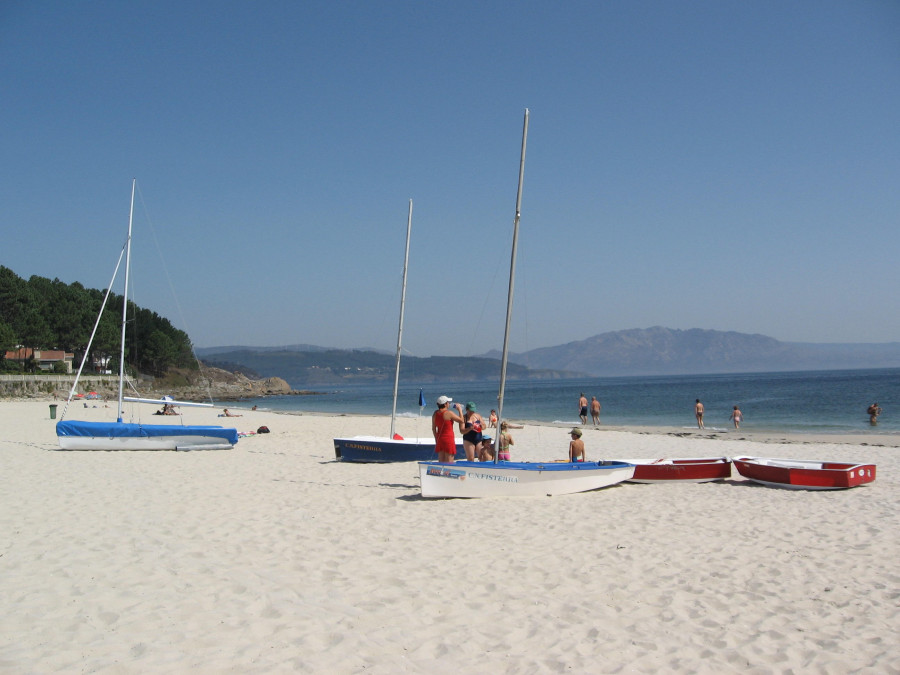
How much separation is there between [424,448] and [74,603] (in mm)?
10820

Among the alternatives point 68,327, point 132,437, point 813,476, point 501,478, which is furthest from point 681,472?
point 68,327

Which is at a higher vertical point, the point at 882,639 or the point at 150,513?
the point at 882,639

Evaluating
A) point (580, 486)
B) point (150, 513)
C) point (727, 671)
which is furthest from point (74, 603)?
point (580, 486)

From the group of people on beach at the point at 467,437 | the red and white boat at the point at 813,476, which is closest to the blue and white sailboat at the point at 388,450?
the group of people on beach at the point at 467,437

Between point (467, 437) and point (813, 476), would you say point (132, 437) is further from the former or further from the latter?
point (813, 476)

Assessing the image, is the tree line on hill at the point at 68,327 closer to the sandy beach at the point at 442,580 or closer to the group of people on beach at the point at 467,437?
the group of people on beach at the point at 467,437

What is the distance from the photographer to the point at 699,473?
41.7ft

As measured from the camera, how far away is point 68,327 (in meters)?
74.2

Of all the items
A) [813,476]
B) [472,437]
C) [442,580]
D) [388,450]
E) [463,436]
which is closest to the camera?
[442,580]

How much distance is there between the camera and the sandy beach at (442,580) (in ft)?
15.7

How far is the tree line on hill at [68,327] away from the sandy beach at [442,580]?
Answer: 1859 inches

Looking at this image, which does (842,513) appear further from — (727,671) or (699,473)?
(727,671)

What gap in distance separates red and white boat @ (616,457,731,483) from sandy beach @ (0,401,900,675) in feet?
1.25

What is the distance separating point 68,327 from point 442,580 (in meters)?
80.4
